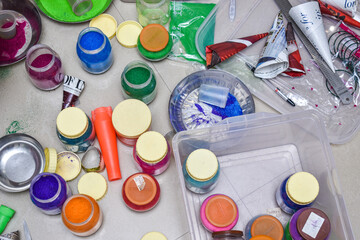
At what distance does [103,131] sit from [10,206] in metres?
0.25

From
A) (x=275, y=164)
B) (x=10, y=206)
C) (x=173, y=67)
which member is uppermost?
(x=173, y=67)

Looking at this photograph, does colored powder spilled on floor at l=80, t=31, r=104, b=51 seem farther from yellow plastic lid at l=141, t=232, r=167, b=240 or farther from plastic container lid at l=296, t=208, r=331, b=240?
plastic container lid at l=296, t=208, r=331, b=240

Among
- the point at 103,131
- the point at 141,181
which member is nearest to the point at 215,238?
the point at 141,181

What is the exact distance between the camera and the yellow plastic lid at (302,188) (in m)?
0.79

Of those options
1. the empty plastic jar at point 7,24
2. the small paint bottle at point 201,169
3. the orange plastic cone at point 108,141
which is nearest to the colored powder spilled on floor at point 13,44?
the empty plastic jar at point 7,24

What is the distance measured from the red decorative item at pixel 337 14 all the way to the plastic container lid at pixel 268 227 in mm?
527

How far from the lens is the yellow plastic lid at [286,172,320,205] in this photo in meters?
0.79

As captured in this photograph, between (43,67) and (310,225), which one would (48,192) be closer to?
(43,67)

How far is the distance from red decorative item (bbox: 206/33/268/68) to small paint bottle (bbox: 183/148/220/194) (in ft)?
0.76

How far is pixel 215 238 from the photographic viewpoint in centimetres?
79

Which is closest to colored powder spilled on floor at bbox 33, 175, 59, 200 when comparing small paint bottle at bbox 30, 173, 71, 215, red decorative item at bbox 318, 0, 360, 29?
small paint bottle at bbox 30, 173, 71, 215

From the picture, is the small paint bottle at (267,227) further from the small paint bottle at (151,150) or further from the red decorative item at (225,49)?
the red decorative item at (225,49)

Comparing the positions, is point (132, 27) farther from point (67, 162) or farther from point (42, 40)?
point (67, 162)

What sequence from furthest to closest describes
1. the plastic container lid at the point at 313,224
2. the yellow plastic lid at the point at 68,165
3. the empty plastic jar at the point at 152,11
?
the empty plastic jar at the point at 152,11 < the yellow plastic lid at the point at 68,165 < the plastic container lid at the point at 313,224
